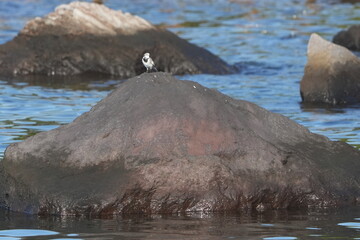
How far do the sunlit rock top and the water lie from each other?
1.20 meters

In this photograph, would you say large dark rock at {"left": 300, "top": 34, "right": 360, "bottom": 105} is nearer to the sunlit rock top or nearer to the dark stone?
the sunlit rock top

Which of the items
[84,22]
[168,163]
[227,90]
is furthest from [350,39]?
[168,163]

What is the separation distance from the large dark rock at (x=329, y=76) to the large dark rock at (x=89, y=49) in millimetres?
3694

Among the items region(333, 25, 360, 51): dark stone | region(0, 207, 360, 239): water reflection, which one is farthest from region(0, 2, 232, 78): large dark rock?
region(0, 207, 360, 239): water reflection

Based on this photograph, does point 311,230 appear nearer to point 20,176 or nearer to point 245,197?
point 245,197

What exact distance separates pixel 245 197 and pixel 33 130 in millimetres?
4773

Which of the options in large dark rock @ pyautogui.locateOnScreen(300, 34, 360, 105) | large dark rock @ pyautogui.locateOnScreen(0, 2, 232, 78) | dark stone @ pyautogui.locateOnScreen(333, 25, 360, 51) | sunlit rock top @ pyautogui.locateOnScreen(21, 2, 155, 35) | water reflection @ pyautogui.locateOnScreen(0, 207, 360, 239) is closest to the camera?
water reflection @ pyautogui.locateOnScreen(0, 207, 360, 239)

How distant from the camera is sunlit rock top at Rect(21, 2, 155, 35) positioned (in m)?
19.0

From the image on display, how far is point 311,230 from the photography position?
25.9ft

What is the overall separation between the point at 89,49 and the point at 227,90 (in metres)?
3.05

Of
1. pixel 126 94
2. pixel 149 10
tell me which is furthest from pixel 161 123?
pixel 149 10

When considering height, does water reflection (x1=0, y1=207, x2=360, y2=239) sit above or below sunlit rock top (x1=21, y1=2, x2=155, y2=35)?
below

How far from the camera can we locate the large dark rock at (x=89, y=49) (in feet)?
61.8

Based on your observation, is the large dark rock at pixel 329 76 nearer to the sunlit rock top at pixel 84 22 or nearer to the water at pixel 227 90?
the water at pixel 227 90
